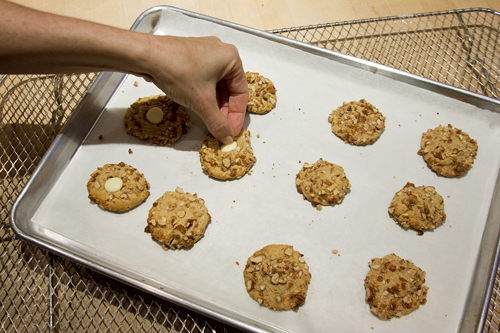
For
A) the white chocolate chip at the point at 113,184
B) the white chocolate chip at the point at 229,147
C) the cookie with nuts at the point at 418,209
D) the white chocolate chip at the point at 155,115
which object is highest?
the white chocolate chip at the point at 155,115

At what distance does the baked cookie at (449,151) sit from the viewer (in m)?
1.64

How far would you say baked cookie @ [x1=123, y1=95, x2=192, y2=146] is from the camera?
174 cm

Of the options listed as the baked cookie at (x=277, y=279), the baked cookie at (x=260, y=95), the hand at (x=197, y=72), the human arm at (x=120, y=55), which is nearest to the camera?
the human arm at (x=120, y=55)

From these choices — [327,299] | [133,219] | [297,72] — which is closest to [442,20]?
[297,72]

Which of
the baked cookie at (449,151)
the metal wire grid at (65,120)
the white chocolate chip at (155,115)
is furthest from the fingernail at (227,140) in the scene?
the baked cookie at (449,151)

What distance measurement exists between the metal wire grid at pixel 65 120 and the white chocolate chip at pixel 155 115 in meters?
0.50

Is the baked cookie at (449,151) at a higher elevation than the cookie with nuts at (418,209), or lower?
higher

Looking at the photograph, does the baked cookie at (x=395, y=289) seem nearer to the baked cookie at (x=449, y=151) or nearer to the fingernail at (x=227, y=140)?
the baked cookie at (x=449, y=151)

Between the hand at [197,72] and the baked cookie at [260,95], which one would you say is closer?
the hand at [197,72]

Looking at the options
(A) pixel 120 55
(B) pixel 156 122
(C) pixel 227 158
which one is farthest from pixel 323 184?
(A) pixel 120 55

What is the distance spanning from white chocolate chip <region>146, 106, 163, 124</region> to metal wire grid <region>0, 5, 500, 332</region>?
50 cm

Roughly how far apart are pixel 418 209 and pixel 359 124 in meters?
0.56

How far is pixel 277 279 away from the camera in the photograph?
4.66 ft

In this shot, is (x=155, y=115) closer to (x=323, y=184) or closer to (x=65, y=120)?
(x=65, y=120)
